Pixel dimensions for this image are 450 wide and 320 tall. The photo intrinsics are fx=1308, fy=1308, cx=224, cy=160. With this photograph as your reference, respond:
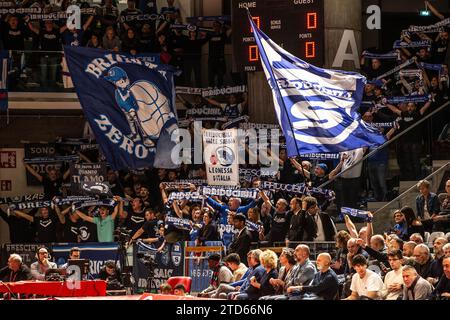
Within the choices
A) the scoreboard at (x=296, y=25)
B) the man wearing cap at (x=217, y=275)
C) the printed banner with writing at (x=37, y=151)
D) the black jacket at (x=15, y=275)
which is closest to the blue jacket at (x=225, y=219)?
the man wearing cap at (x=217, y=275)

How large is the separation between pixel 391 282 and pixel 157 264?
8224 mm

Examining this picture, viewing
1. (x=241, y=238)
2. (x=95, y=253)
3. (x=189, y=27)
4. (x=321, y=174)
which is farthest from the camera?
(x=189, y=27)

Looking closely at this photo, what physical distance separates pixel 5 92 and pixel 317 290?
14.8 m

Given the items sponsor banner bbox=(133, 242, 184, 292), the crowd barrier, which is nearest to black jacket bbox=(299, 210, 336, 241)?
the crowd barrier

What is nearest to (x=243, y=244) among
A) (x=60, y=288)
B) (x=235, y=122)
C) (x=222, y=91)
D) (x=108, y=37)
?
A: (x=60, y=288)

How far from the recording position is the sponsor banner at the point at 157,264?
81.1 feet

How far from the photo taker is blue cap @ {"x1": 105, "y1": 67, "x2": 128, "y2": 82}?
1083 inches

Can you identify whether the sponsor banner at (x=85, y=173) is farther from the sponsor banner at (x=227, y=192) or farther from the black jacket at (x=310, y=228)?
the black jacket at (x=310, y=228)

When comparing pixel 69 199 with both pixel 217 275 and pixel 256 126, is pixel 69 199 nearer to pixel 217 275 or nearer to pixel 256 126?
pixel 256 126

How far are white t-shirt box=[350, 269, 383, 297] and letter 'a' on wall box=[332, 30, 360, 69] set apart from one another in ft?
40.4

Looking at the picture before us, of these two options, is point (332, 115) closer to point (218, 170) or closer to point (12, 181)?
point (218, 170)

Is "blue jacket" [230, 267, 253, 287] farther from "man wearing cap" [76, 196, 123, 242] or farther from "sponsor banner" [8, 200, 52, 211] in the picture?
"sponsor banner" [8, 200, 52, 211]

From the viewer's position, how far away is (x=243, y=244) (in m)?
22.9

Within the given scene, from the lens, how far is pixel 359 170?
79.8ft
